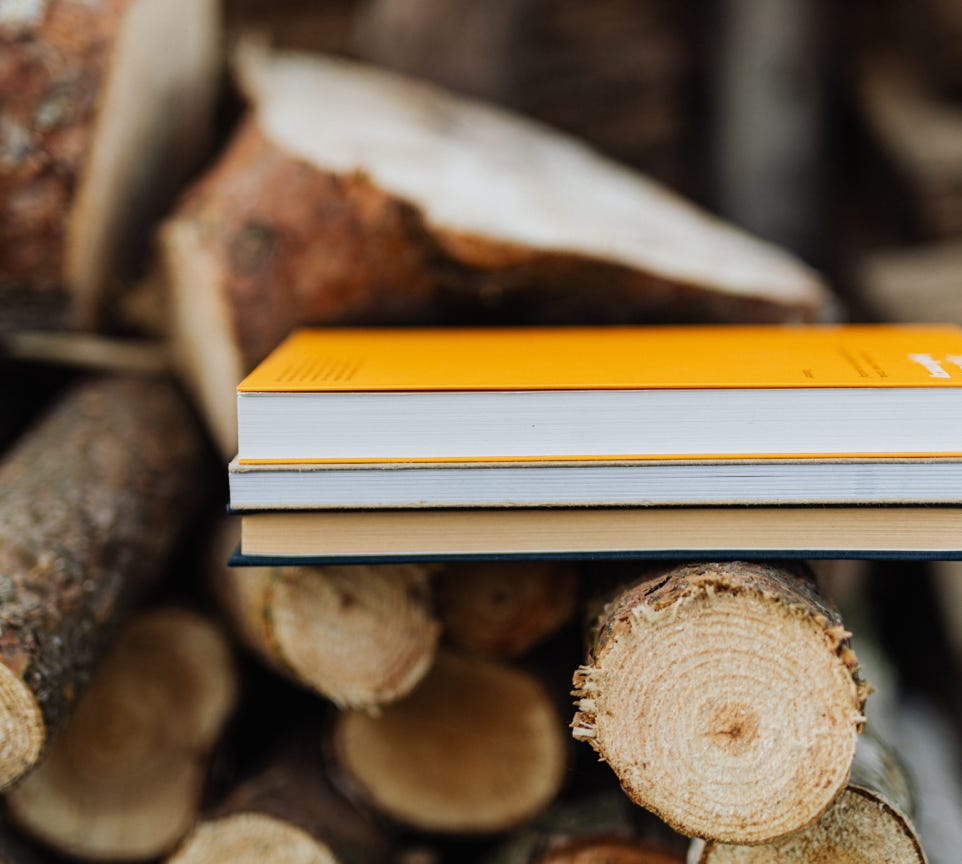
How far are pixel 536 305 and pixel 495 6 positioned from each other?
1.09 metres

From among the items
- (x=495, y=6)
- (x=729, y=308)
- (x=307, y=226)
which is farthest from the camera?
(x=495, y=6)

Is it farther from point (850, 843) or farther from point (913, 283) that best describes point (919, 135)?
point (850, 843)

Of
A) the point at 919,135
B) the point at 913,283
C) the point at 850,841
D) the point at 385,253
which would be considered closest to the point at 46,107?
the point at 385,253

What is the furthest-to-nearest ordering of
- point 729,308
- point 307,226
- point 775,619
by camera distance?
point 729,308 → point 307,226 → point 775,619

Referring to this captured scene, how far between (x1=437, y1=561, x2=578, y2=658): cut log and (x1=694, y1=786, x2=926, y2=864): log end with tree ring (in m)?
0.27

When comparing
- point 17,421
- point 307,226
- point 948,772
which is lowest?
point 948,772

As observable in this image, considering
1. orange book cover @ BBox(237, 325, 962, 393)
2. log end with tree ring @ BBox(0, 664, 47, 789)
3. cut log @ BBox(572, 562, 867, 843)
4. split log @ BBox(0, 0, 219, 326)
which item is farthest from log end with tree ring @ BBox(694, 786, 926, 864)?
split log @ BBox(0, 0, 219, 326)

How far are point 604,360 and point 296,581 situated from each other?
0.34m

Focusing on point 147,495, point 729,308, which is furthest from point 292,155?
point 729,308

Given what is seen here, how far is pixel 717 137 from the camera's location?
6.20 ft

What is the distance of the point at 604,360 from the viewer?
0.76 meters

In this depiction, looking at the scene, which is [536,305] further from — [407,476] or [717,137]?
[717,137]

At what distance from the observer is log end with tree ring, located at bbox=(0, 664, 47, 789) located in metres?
0.70

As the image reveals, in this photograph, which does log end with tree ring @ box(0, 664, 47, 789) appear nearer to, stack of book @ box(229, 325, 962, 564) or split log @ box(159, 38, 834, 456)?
stack of book @ box(229, 325, 962, 564)
